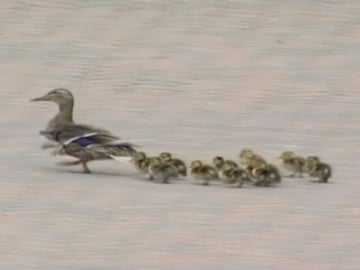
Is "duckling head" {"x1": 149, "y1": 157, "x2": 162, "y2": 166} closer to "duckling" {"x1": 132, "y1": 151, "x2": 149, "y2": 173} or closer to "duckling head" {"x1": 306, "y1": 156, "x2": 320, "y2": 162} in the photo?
"duckling" {"x1": 132, "y1": 151, "x2": 149, "y2": 173}

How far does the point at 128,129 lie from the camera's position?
40.1 ft

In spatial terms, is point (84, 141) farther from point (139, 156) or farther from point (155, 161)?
point (155, 161)

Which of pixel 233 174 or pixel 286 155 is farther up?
pixel 286 155

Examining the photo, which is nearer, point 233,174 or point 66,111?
point 233,174

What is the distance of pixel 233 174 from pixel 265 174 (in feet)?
0.57

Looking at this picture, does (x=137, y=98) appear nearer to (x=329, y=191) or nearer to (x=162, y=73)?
(x=162, y=73)

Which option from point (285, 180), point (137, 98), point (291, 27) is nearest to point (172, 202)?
point (285, 180)

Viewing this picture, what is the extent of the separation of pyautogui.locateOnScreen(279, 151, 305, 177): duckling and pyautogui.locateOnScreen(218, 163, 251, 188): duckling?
1.04 ft

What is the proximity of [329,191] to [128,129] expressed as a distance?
74.8 inches

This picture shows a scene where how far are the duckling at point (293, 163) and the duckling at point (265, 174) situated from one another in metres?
0.18

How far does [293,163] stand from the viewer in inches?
433

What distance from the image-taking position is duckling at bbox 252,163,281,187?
10.7 m

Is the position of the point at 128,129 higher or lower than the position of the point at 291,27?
lower

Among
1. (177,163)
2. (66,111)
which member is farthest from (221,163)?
(66,111)
